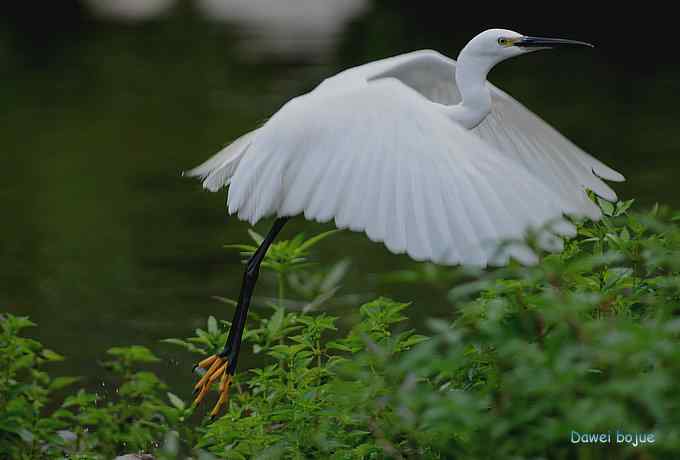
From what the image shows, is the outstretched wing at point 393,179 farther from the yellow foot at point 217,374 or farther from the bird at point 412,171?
the yellow foot at point 217,374

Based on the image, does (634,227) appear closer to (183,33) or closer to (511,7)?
(183,33)

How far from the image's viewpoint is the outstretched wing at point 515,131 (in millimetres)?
3492

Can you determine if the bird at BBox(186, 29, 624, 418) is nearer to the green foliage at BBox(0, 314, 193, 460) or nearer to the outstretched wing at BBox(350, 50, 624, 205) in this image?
the outstretched wing at BBox(350, 50, 624, 205)

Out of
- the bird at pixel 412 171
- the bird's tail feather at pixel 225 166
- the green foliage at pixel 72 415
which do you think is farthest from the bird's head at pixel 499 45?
the green foliage at pixel 72 415

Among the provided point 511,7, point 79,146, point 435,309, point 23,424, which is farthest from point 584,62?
point 23,424

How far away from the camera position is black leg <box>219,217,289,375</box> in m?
3.34

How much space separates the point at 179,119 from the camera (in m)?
9.91

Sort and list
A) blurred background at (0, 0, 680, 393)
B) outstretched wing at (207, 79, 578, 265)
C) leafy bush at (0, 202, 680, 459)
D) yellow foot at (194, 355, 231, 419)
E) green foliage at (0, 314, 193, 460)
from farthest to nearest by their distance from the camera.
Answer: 1. blurred background at (0, 0, 680, 393)
2. yellow foot at (194, 355, 231, 419)
3. green foliage at (0, 314, 193, 460)
4. outstretched wing at (207, 79, 578, 265)
5. leafy bush at (0, 202, 680, 459)

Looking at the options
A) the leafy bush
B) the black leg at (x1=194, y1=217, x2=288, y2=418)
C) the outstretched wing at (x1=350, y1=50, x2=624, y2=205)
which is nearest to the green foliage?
the leafy bush

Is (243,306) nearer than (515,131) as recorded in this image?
Yes

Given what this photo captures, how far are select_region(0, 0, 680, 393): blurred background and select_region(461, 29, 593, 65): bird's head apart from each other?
1.96 meters

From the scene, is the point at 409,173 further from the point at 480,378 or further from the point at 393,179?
the point at 480,378

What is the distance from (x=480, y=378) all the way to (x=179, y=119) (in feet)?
25.8

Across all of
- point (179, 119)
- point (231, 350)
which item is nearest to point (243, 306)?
point (231, 350)
